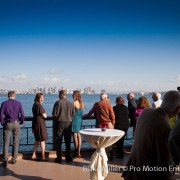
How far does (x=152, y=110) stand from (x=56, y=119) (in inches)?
167

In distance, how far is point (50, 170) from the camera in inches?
235

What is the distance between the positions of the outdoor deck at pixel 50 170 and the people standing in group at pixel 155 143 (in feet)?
9.58

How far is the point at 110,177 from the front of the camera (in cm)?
554

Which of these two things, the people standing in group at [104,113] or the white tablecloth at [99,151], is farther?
the people standing in group at [104,113]

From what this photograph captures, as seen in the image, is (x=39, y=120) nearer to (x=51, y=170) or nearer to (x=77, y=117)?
(x=77, y=117)

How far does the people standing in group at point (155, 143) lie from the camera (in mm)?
2582

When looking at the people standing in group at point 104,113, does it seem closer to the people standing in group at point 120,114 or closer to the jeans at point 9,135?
the people standing in group at point 120,114

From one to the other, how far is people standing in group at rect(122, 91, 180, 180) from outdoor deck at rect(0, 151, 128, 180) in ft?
9.58

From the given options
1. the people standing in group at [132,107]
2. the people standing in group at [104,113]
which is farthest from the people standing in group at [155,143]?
the people standing in group at [132,107]

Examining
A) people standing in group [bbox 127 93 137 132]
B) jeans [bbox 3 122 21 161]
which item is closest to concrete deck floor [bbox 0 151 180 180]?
jeans [bbox 3 122 21 161]

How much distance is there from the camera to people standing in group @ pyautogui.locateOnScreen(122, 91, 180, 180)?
2582 millimetres

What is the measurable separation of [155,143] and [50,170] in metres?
3.87

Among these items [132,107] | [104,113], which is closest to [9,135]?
[104,113]

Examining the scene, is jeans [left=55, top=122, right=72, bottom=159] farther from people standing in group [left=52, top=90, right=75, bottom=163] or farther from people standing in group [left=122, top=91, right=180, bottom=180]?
people standing in group [left=122, top=91, right=180, bottom=180]
